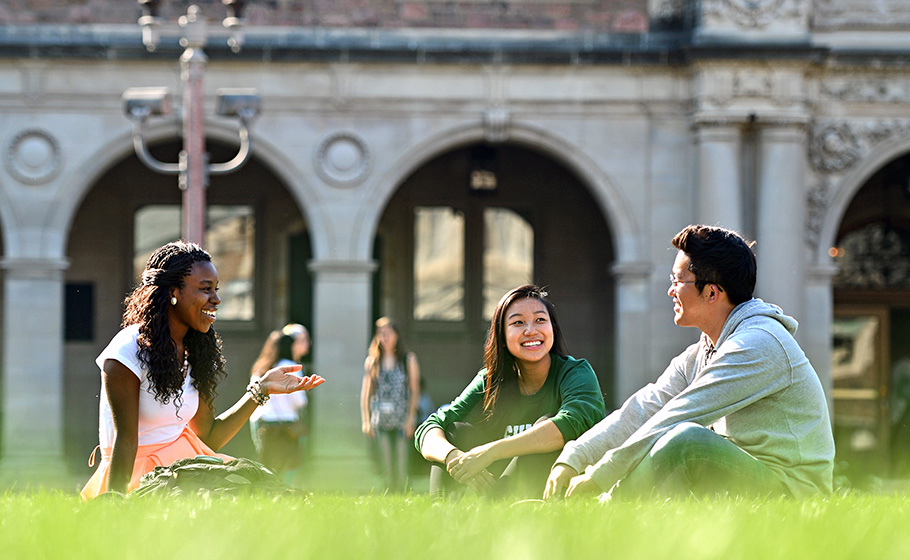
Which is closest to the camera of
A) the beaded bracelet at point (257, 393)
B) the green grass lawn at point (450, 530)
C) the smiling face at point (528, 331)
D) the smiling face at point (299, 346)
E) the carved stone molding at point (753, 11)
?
the green grass lawn at point (450, 530)

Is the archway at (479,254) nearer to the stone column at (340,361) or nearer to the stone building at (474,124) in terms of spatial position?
the stone building at (474,124)

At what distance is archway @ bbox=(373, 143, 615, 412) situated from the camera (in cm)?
1789

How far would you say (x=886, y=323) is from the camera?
17.4 m

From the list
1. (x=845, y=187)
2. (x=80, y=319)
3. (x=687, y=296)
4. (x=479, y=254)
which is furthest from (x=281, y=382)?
(x=80, y=319)

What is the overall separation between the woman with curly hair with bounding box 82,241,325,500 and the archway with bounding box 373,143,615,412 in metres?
12.9

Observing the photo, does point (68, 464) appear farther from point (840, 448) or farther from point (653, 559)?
point (653, 559)

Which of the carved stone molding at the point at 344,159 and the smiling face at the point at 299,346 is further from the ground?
the carved stone molding at the point at 344,159

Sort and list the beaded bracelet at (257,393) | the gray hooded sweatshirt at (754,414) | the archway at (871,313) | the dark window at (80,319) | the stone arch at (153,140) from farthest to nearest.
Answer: the dark window at (80,319) < the archway at (871,313) < the stone arch at (153,140) < the beaded bracelet at (257,393) < the gray hooded sweatshirt at (754,414)

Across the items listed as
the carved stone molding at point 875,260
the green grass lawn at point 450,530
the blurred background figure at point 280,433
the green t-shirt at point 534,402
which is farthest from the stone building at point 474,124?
the green grass lawn at point 450,530

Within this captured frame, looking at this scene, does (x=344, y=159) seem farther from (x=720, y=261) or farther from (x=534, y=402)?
(x=720, y=261)

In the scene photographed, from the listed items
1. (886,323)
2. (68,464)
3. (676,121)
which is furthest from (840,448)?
(68,464)

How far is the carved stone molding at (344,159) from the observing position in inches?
596

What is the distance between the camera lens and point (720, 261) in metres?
4.54

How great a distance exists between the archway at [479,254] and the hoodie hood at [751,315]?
13.3 m
